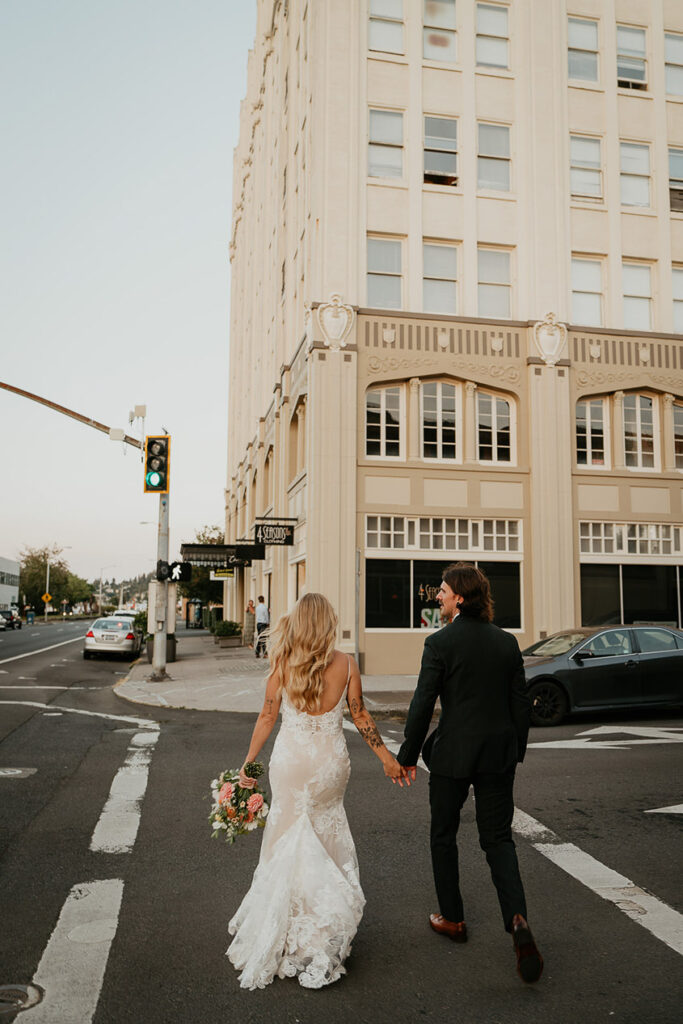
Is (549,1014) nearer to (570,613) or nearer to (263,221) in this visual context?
(570,613)

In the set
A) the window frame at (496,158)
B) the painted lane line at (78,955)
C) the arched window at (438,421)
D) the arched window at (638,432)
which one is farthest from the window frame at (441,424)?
the painted lane line at (78,955)

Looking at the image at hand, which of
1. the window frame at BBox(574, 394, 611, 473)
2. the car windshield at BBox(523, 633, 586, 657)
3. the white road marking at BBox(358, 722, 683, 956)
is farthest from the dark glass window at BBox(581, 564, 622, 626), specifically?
the white road marking at BBox(358, 722, 683, 956)

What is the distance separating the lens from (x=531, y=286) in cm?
2259

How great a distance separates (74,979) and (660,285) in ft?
77.5

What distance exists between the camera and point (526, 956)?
3.98 meters

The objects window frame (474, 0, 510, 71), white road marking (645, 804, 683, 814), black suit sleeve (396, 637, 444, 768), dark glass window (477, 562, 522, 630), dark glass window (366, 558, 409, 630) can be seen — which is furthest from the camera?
window frame (474, 0, 510, 71)

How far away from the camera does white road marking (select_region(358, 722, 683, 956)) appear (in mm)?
4684

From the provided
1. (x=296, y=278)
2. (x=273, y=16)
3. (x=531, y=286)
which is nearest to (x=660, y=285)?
(x=531, y=286)

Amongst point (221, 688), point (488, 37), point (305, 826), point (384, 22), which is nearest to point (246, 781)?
point (305, 826)

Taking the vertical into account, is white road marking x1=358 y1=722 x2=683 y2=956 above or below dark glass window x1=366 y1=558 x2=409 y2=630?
below

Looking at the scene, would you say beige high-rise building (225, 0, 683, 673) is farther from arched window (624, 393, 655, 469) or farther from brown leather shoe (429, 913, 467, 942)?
brown leather shoe (429, 913, 467, 942)

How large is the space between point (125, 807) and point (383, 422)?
15226 millimetres

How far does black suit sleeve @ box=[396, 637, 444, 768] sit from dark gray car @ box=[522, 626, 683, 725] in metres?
8.26

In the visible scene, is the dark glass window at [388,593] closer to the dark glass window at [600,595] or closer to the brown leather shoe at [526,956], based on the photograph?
the dark glass window at [600,595]
